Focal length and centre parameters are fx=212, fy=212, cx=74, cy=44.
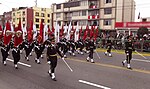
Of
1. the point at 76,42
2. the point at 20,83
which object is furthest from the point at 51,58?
the point at 76,42

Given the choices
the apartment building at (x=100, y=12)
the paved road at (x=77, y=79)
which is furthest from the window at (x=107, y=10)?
the paved road at (x=77, y=79)

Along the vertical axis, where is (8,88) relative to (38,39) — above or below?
below

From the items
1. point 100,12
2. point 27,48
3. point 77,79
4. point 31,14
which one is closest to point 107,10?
point 100,12

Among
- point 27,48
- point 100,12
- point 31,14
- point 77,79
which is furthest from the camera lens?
point 31,14

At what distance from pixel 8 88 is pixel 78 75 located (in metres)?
3.31

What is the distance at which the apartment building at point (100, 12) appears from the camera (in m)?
46.2

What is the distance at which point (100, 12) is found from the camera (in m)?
49.7

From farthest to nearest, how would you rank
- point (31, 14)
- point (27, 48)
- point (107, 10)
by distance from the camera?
point (31, 14) → point (107, 10) → point (27, 48)

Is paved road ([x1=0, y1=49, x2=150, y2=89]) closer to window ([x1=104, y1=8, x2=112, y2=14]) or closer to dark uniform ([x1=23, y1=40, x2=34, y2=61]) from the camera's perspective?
dark uniform ([x1=23, y1=40, x2=34, y2=61])

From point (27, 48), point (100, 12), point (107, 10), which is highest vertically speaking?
point (107, 10)

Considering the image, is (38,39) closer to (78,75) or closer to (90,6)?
(78,75)

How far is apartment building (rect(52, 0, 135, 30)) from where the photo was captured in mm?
46188

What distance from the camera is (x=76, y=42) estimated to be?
18.7 m

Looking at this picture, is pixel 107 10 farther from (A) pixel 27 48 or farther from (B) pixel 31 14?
(A) pixel 27 48
